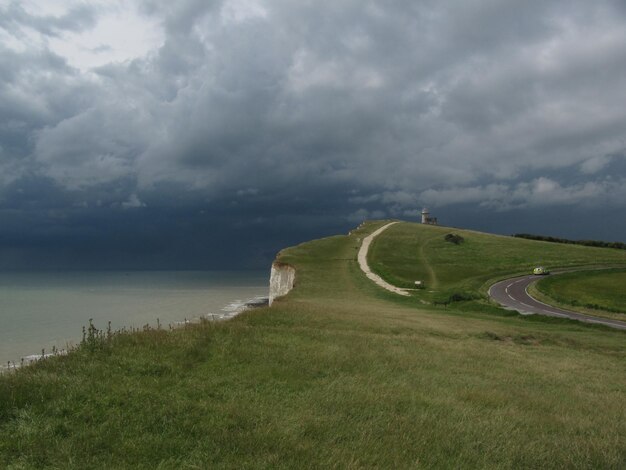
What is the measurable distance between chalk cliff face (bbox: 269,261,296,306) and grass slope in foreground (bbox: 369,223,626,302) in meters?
13.5

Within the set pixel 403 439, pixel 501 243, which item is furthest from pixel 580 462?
pixel 501 243

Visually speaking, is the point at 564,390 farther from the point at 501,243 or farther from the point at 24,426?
the point at 501,243

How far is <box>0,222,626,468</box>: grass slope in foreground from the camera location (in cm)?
698

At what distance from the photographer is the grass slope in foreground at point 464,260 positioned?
204 feet

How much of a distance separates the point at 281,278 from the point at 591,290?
4156 centimetres

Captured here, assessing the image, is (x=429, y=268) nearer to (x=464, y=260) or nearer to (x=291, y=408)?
(x=464, y=260)

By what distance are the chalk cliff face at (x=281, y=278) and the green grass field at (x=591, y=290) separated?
33.3 meters

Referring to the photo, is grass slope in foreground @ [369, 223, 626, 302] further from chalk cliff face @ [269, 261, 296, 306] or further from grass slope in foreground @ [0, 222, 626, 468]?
grass slope in foreground @ [0, 222, 626, 468]

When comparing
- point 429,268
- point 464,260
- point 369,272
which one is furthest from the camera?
point 464,260

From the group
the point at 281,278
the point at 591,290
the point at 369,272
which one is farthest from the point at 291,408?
the point at 281,278

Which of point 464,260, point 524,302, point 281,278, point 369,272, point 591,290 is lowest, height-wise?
point 524,302

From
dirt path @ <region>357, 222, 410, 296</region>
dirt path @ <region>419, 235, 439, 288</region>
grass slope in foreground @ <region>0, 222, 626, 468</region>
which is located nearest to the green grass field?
dirt path @ <region>419, 235, 439, 288</region>

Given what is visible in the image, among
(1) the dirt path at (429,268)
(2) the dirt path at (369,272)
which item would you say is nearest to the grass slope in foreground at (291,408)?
(2) the dirt path at (369,272)

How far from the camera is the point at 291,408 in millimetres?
8953
